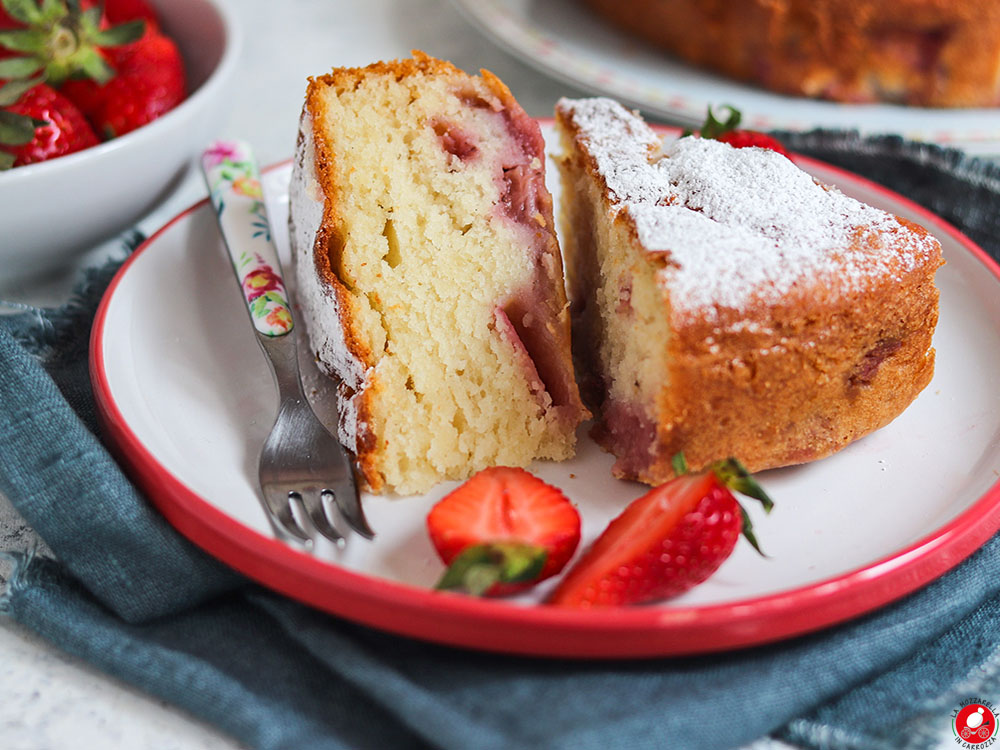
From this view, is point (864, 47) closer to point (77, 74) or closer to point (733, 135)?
point (733, 135)

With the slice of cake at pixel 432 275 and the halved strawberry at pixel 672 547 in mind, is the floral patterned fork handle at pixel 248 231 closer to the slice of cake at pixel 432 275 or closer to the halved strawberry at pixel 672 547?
the slice of cake at pixel 432 275

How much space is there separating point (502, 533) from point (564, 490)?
0.33 metres

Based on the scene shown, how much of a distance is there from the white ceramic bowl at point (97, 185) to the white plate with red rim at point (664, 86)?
43.4 inches

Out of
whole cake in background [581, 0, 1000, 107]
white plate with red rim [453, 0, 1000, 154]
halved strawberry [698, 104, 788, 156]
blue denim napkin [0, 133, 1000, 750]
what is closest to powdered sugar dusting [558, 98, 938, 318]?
halved strawberry [698, 104, 788, 156]

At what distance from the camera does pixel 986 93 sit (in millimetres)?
3238

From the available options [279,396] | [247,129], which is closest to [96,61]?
[247,129]

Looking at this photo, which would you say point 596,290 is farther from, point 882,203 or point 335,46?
point 335,46

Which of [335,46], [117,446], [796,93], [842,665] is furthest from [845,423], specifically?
[335,46]

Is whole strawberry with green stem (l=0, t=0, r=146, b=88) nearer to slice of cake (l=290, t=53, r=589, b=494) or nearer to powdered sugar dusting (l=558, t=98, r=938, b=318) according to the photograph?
slice of cake (l=290, t=53, r=589, b=494)

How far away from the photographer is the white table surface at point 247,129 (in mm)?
1488

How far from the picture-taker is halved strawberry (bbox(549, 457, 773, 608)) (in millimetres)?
1497

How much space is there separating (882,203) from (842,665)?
1.39 meters

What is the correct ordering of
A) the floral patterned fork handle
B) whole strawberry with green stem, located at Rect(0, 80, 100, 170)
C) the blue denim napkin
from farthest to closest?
whole strawberry with green stem, located at Rect(0, 80, 100, 170) → the floral patterned fork handle → the blue denim napkin

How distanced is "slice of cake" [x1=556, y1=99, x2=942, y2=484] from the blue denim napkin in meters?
0.38
